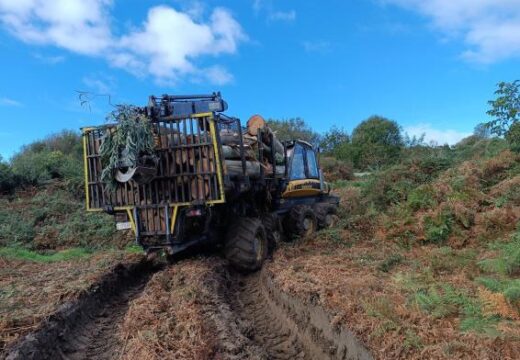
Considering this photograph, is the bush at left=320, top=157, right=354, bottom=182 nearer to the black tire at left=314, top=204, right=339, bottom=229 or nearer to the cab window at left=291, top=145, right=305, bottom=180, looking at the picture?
the black tire at left=314, top=204, right=339, bottom=229

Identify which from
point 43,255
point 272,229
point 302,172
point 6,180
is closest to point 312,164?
point 302,172

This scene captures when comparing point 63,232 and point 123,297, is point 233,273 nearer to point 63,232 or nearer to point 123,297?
point 123,297

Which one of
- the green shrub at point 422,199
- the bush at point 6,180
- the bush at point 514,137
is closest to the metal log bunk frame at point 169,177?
the green shrub at point 422,199

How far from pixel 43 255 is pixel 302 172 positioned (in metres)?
6.96

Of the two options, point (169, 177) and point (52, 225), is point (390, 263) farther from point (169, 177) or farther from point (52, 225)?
point (52, 225)

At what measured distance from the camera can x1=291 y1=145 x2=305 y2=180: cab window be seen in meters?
11.0

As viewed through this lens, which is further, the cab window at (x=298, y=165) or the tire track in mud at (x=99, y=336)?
the cab window at (x=298, y=165)

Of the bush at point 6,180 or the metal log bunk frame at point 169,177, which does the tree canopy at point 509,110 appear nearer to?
the metal log bunk frame at point 169,177

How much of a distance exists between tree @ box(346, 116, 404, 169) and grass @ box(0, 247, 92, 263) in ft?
79.2

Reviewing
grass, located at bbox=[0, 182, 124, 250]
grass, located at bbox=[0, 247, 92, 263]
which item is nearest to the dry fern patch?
grass, located at bbox=[0, 247, 92, 263]

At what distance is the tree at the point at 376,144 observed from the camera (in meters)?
34.0

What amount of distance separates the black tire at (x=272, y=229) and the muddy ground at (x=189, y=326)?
1946mm

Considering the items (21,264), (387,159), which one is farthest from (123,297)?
(387,159)

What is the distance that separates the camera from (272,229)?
32.0ft
